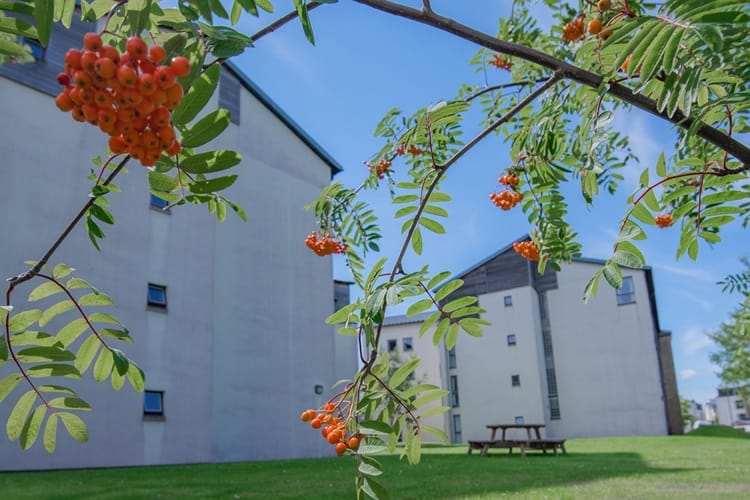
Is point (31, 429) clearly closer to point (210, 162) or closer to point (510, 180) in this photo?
point (210, 162)

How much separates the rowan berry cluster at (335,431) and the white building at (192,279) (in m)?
8.82

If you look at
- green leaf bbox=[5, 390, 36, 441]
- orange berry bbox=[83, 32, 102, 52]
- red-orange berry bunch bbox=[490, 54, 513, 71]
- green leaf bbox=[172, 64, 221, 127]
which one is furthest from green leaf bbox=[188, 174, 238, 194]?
red-orange berry bunch bbox=[490, 54, 513, 71]

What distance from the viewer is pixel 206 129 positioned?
1067mm

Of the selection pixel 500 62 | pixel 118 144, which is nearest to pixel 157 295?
pixel 500 62

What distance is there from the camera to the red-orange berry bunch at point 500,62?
416 centimetres

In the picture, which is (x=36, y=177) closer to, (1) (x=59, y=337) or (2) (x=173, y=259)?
(2) (x=173, y=259)

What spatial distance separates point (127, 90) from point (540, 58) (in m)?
1.18

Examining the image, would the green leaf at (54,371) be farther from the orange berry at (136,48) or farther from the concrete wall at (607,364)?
the concrete wall at (607,364)

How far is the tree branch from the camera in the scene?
1.46m

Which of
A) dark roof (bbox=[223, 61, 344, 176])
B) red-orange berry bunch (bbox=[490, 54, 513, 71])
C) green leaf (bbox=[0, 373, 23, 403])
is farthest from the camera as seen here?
dark roof (bbox=[223, 61, 344, 176])

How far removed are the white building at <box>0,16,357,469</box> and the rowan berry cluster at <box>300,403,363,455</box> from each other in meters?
8.82

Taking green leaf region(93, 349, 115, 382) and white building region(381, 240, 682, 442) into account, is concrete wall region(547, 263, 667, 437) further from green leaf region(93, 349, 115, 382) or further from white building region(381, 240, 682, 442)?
green leaf region(93, 349, 115, 382)

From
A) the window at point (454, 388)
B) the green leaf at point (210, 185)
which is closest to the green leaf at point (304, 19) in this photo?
the green leaf at point (210, 185)

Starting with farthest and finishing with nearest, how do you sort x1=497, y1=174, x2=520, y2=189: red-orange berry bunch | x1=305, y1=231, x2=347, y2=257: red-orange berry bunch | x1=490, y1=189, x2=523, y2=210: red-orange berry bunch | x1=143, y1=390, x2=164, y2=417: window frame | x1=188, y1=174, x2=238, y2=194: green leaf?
x1=143, y1=390, x2=164, y2=417: window frame < x1=305, y1=231, x2=347, y2=257: red-orange berry bunch < x1=490, y1=189, x2=523, y2=210: red-orange berry bunch < x1=497, y1=174, x2=520, y2=189: red-orange berry bunch < x1=188, y1=174, x2=238, y2=194: green leaf
